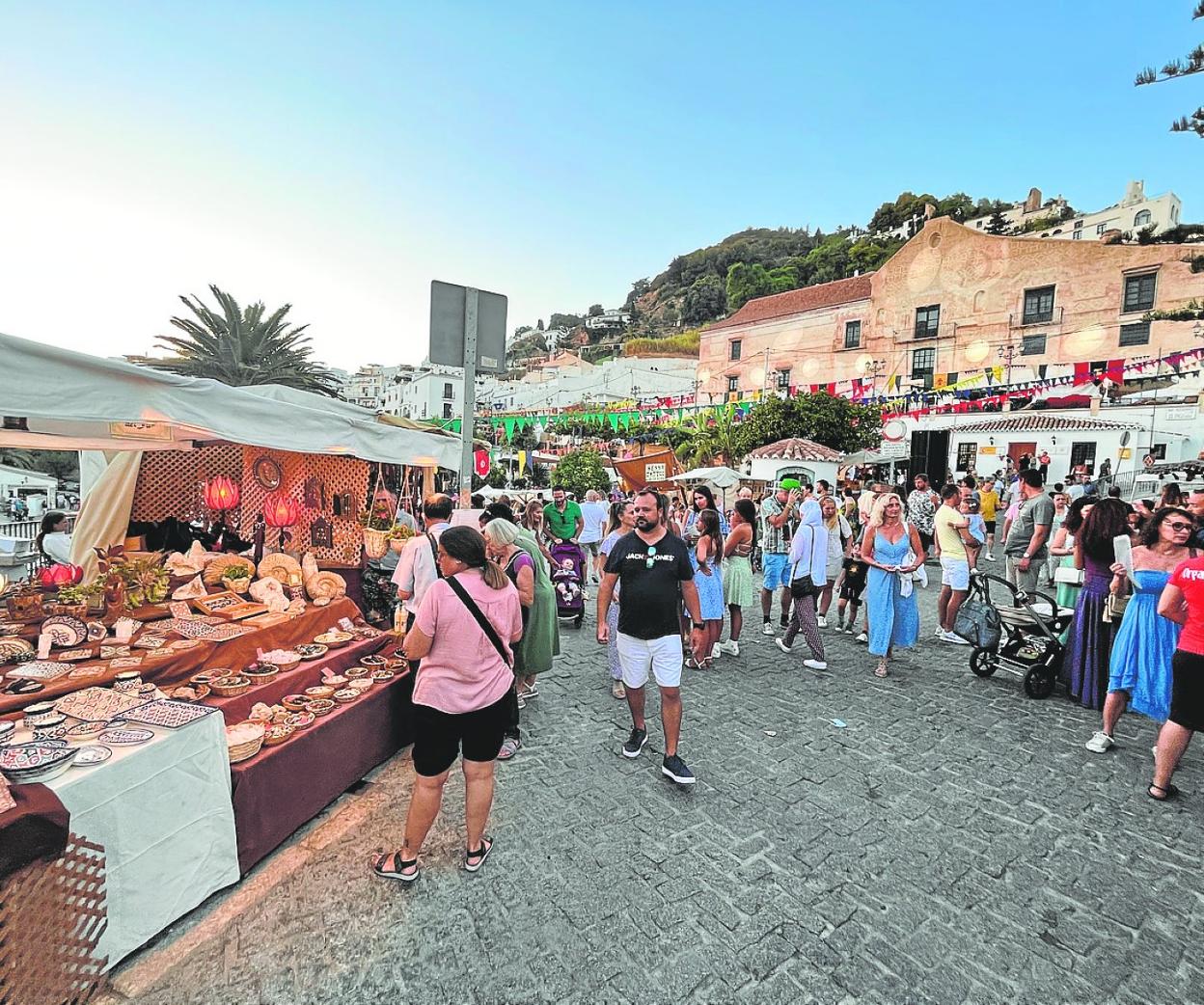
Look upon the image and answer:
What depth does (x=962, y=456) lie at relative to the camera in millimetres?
26062

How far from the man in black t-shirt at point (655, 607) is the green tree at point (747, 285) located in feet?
208

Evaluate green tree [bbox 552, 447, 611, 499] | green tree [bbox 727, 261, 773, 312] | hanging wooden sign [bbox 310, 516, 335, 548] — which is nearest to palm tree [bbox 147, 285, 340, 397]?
green tree [bbox 552, 447, 611, 499]

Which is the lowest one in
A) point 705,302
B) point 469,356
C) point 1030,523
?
point 1030,523

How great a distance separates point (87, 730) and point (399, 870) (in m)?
1.49

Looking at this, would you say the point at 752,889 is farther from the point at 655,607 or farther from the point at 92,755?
the point at 92,755

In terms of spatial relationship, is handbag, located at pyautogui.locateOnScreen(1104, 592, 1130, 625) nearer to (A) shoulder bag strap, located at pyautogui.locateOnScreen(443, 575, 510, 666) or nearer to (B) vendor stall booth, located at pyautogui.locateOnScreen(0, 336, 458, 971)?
(A) shoulder bag strap, located at pyautogui.locateOnScreen(443, 575, 510, 666)

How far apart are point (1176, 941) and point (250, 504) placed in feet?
28.9

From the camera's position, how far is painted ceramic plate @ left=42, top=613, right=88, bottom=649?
332 centimetres

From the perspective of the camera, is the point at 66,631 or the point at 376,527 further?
the point at 376,527

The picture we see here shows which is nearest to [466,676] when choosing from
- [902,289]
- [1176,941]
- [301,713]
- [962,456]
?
[301,713]

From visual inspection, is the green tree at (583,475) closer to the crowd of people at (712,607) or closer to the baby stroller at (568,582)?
the baby stroller at (568,582)

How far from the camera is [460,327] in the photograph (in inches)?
176

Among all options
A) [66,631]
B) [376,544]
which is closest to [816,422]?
[376,544]

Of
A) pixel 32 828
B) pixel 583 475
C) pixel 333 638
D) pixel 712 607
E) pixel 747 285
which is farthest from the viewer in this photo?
pixel 747 285
